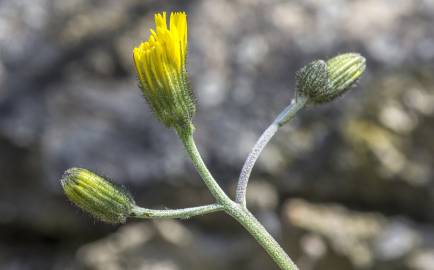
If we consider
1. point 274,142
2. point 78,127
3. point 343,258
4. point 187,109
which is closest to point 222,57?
point 274,142

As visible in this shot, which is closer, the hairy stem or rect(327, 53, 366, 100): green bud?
the hairy stem

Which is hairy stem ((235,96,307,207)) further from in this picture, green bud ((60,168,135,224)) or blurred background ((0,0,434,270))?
blurred background ((0,0,434,270))

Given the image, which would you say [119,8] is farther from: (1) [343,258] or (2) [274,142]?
(1) [343,258]

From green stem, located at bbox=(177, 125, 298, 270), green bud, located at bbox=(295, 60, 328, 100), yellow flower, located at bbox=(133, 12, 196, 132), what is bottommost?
green stem, located at bbox=(177, 125, 298, 270)

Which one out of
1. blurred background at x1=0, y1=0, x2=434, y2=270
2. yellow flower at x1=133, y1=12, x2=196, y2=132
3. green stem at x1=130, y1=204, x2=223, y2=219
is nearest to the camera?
green stem at x1=130, y1=204, x2=223, y2=219

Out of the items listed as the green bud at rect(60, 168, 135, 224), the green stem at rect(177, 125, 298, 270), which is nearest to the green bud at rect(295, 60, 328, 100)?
the green stem at rect(177, 125, 298, 270)
